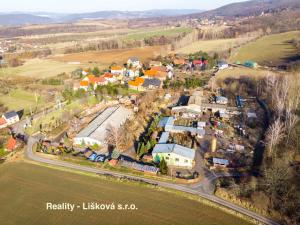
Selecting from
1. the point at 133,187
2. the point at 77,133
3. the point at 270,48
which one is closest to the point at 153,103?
the point at 77,133

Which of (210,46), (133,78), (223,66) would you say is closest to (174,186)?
(133,78)

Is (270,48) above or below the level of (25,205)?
above

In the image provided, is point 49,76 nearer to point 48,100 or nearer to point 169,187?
point 48,100

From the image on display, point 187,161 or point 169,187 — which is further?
point 187,161

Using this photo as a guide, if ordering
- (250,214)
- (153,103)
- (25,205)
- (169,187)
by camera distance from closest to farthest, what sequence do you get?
(250,214), (25,205), (169,187), (153,103)

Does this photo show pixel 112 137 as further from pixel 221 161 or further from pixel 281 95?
pixel 281 95

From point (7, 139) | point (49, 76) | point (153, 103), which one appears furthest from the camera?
point (49, 76)

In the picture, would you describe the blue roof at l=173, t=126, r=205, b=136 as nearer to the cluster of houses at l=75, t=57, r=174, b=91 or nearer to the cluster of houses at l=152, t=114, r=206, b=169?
the cluster of houses at l=152, t=114, r=206, b=169
